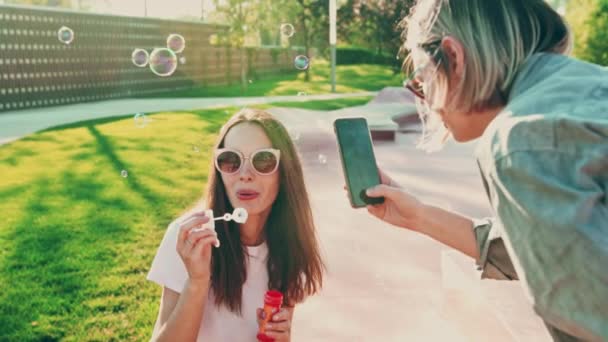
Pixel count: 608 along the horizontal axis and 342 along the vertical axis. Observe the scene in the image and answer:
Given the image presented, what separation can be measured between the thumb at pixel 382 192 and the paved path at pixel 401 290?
0.89 meters

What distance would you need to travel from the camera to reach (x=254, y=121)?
2281 mm

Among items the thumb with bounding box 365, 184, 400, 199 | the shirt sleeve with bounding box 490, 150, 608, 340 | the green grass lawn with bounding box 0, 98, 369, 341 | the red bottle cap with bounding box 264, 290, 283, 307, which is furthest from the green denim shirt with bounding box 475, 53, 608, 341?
the green grass lawn with bounding box 0, 98, 369, 341

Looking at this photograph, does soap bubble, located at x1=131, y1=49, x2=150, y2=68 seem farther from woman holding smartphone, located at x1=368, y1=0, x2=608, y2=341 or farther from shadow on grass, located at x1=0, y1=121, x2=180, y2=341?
woman holding smartphone, located at x1=368, y1=0, x2=608, y2=341

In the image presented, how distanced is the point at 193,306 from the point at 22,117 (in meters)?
10.3

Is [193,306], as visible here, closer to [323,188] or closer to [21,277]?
[21,277]

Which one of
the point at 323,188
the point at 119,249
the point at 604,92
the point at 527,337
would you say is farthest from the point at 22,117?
the point at 604,92

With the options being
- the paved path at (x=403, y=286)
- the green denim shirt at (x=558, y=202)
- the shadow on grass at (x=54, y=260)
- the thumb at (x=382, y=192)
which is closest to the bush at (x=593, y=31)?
the paved path at (x=403, y=286)

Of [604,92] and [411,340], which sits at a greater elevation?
[604,92]

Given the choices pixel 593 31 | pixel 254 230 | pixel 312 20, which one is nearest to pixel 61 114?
pixel 593 31

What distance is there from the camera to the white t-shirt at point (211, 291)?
2.07 meters

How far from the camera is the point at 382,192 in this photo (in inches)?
74.8

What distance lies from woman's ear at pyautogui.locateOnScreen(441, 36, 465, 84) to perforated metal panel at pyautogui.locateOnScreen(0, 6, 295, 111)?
12.5 metres

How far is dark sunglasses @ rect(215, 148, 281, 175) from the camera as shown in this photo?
218cm

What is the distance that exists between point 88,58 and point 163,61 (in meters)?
10.0
